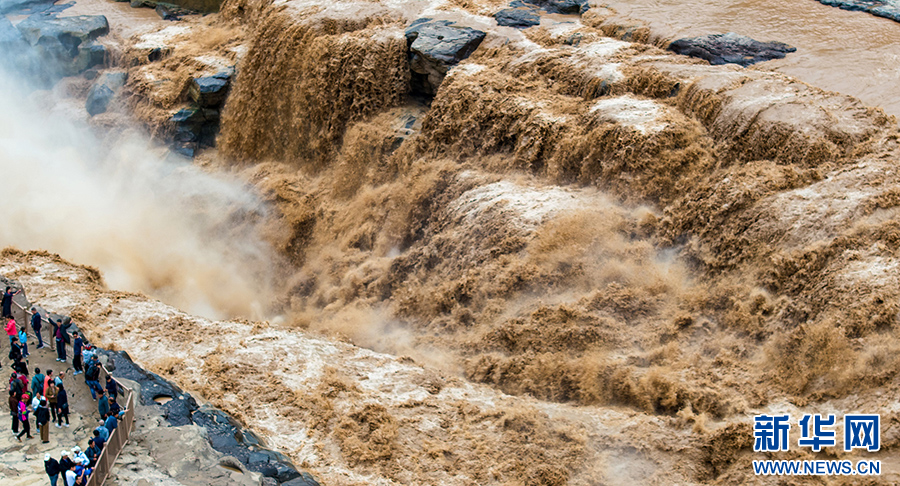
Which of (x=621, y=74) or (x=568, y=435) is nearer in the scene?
(x=568, y=435)

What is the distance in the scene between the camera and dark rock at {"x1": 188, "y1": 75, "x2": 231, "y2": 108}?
2177cm

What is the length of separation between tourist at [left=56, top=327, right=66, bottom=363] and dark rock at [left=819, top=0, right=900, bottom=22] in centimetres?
1773

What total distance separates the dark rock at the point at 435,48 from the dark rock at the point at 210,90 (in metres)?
6.90

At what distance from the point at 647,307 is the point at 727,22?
29.3ft

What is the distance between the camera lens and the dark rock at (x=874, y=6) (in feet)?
53.7

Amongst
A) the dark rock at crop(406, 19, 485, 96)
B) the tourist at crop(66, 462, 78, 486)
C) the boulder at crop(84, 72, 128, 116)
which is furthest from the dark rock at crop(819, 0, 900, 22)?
the boulder at crop(84, 72, 128, 116)

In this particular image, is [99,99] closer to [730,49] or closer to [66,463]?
[66,463]

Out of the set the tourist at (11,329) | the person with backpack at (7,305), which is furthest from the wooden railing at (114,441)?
the person with backpack at (7,305)

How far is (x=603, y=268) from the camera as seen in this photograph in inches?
482

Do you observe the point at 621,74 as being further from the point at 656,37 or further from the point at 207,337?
the point at 207,337

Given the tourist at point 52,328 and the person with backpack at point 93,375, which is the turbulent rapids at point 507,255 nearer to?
the tourist at point 52,328

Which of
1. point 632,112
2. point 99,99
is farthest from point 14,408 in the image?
point 99,99

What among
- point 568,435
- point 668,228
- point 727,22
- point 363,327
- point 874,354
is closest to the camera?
point 874,354

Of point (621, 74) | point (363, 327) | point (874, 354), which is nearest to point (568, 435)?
point (874, 354)
